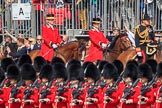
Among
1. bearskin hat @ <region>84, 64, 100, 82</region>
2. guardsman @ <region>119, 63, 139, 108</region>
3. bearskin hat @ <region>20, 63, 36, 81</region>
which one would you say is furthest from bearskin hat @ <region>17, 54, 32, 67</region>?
guardsman @ <region>119, 63, 139, 108</region>

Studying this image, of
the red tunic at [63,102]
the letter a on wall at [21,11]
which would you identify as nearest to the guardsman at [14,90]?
the red tunic at [63,102]

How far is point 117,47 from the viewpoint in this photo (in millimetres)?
19062

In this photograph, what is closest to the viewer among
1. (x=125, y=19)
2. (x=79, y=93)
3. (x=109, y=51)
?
(x=79, y=93)

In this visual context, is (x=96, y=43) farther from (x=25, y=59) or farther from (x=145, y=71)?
(x=145, y=71)

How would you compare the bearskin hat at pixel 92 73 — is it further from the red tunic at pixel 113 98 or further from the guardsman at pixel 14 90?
the guardsman at pixel 14 90

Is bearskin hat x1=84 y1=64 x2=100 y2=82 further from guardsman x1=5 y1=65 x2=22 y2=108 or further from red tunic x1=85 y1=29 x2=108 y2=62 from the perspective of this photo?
red tunic x1=85 y1=29 x2=108 y2=62

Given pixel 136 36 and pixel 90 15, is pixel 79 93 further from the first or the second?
pixel 90 15

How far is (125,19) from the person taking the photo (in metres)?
20.8

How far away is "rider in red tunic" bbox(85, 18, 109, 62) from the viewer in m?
19.1

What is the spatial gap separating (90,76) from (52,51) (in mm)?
5079

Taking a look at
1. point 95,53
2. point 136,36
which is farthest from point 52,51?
point 136,36

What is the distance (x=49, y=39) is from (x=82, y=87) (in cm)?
563

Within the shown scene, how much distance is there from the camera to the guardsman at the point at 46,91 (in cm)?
1409

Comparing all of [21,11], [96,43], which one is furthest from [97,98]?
[21,11]
